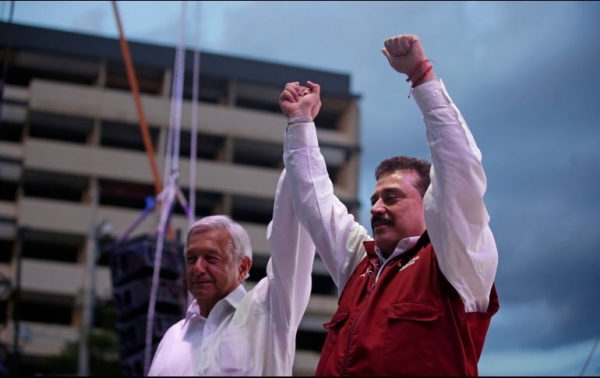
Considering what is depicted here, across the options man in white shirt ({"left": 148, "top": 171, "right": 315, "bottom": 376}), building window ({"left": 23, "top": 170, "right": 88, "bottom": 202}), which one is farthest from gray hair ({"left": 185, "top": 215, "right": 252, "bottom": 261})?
building window ({"left": 23, "top": 170, "right": 88, "bottom": 202})

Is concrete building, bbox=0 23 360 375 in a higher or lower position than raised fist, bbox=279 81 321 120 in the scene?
higher

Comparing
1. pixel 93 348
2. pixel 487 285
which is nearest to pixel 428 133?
pixel 487 285

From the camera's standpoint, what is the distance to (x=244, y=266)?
2.55 meters

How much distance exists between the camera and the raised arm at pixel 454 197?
2.05m

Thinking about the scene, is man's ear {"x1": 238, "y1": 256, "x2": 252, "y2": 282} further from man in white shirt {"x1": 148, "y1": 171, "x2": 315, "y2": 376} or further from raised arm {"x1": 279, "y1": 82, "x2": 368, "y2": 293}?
raised arm {"x1": 279, "y1": 82, "x2": 368, "y2": 293}

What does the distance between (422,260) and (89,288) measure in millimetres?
Answer: 23537

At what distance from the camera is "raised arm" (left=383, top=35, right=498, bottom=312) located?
6.72 feet

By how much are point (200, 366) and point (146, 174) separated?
2618 centimetres

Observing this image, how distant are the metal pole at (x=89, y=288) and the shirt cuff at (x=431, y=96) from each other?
17978 mm

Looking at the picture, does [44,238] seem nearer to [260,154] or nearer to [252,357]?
[260,154]

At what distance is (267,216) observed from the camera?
3072 centimetres

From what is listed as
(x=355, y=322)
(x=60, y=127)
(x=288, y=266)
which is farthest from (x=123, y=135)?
(x=355, y=322)

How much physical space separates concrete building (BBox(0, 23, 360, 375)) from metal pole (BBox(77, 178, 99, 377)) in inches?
5.5

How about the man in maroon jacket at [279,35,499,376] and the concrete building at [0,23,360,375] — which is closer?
the man in maroon jacket at [279,35,499,376]
